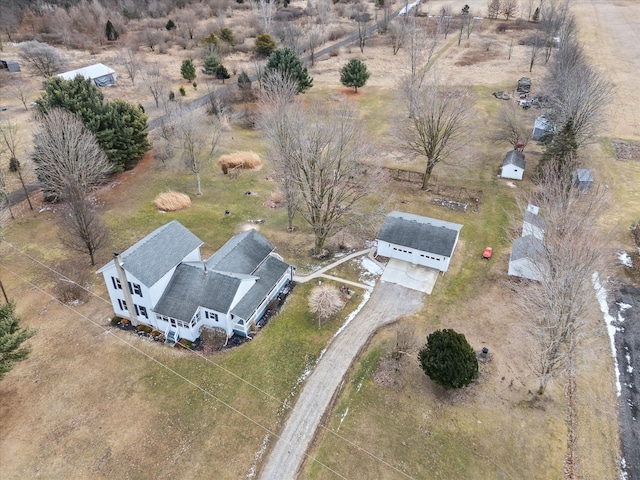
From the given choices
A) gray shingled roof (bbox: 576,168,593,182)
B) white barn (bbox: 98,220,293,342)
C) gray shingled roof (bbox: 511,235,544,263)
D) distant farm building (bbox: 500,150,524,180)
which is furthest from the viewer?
distant farm building (bbox: 500,150,524,180)

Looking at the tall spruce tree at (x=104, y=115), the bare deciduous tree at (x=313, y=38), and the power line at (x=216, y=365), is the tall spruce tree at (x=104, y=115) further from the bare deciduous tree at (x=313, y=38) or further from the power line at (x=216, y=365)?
the bare deciduous tree at (x=313, y=38)

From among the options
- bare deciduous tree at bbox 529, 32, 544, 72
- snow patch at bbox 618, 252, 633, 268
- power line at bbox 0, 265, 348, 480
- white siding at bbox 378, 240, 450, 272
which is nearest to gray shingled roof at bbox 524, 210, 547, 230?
snow patch at bbox 618, 252, 633, 268

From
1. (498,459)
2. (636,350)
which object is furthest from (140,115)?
(636,350)

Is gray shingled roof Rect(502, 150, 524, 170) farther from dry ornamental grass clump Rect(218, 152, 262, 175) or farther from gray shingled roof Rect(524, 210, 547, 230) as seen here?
dry ornamental grass clump Rect(218, 152, 262, 175)

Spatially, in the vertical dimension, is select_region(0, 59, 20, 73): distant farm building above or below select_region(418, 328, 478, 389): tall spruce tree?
above

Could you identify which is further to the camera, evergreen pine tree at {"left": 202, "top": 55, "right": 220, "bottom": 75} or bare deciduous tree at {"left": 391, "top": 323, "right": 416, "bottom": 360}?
evergreen pine tree at {"left": 202, "top": 55, "right": 220, "bottom": 75}

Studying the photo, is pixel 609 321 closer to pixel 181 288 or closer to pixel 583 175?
pixel 583 175

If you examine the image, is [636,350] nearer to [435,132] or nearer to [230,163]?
[435,132]

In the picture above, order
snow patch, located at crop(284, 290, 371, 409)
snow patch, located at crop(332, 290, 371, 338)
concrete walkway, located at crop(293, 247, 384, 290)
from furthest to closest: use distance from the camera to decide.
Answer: concrete walkway, located at crop(293, 247, 384, 290)
snow patch, located at crop(332, 290, 371, 338)
snow patch, located at crop(284, 290, 371, 409)
